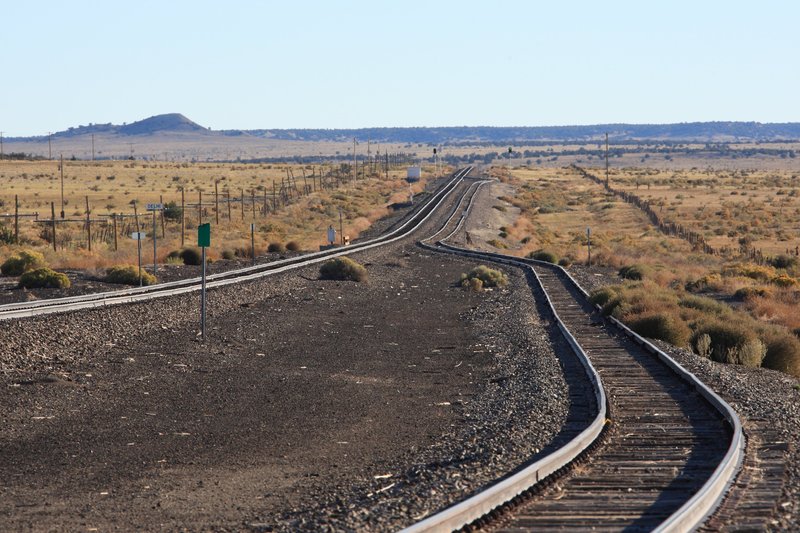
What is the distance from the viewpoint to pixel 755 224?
77375mm

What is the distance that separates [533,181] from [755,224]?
207 ft

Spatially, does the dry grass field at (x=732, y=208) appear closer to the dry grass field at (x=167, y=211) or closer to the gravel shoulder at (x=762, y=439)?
the dry grass field at (x=167, y=211)

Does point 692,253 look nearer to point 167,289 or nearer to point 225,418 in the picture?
point 167,289

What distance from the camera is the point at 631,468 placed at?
12.2 metres

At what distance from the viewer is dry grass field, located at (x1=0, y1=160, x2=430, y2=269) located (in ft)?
163

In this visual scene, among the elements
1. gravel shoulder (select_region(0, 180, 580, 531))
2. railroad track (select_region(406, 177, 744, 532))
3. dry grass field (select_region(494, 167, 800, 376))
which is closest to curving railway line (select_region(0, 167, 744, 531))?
railroad track (select_region(406, 177, 744, 532))

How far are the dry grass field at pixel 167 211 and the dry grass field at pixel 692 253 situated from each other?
12254mm

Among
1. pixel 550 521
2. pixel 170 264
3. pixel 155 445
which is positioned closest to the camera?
pixel 550 521

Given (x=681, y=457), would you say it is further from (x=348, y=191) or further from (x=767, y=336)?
(x=348, y=191)

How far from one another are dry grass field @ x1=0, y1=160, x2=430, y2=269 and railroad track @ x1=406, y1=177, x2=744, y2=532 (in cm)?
2506

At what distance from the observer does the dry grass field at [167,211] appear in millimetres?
49781

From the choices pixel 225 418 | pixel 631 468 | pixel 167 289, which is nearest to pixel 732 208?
pixel 167 289

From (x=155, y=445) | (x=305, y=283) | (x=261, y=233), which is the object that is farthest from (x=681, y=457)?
(x=261, y=233)

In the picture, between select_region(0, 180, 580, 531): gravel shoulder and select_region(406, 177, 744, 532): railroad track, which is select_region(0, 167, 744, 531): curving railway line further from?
select_region(0, 180, 580, 531): gravel shoulder
